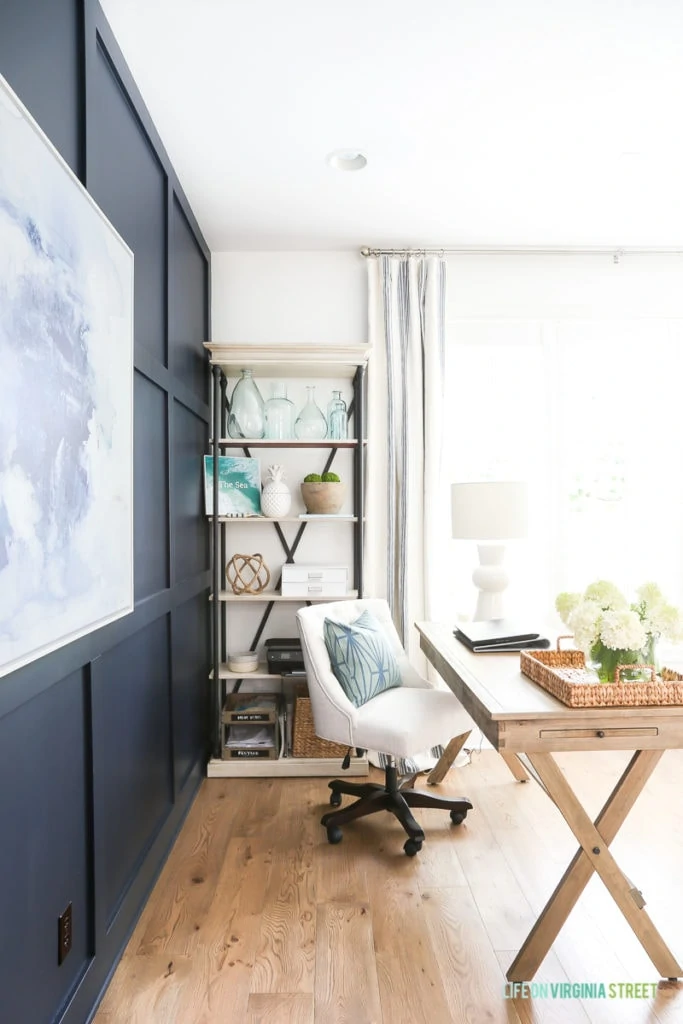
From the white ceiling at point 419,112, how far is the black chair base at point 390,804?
7.99ft

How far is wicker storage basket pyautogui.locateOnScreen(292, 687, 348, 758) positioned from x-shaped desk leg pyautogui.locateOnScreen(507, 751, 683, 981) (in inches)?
55.3

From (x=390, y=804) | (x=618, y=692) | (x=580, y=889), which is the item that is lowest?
(x=390, y=804)

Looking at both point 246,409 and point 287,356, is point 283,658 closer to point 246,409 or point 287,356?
point 246,409

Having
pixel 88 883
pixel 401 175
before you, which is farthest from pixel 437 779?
pixel 401 175

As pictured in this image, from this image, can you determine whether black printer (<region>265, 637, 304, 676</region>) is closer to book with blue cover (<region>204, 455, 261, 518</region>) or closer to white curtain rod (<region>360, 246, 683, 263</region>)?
book with blue cover (<region>204, 455, 261, 518</region>)

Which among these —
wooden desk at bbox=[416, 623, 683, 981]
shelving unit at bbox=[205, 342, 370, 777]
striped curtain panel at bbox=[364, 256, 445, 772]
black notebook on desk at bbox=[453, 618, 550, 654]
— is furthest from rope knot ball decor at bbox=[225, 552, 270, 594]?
wooden desk at bbox=[416, 623, 683, 981]

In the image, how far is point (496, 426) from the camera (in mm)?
3445

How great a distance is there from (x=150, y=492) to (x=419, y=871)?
1612 mm

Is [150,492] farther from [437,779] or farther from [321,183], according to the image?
[437,779]

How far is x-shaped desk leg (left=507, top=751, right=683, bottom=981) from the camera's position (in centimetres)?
166

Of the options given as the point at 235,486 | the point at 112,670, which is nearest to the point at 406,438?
the point at 235,486

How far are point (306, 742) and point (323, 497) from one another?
117cm

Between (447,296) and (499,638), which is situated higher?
(447,296)

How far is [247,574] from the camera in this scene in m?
3.28
